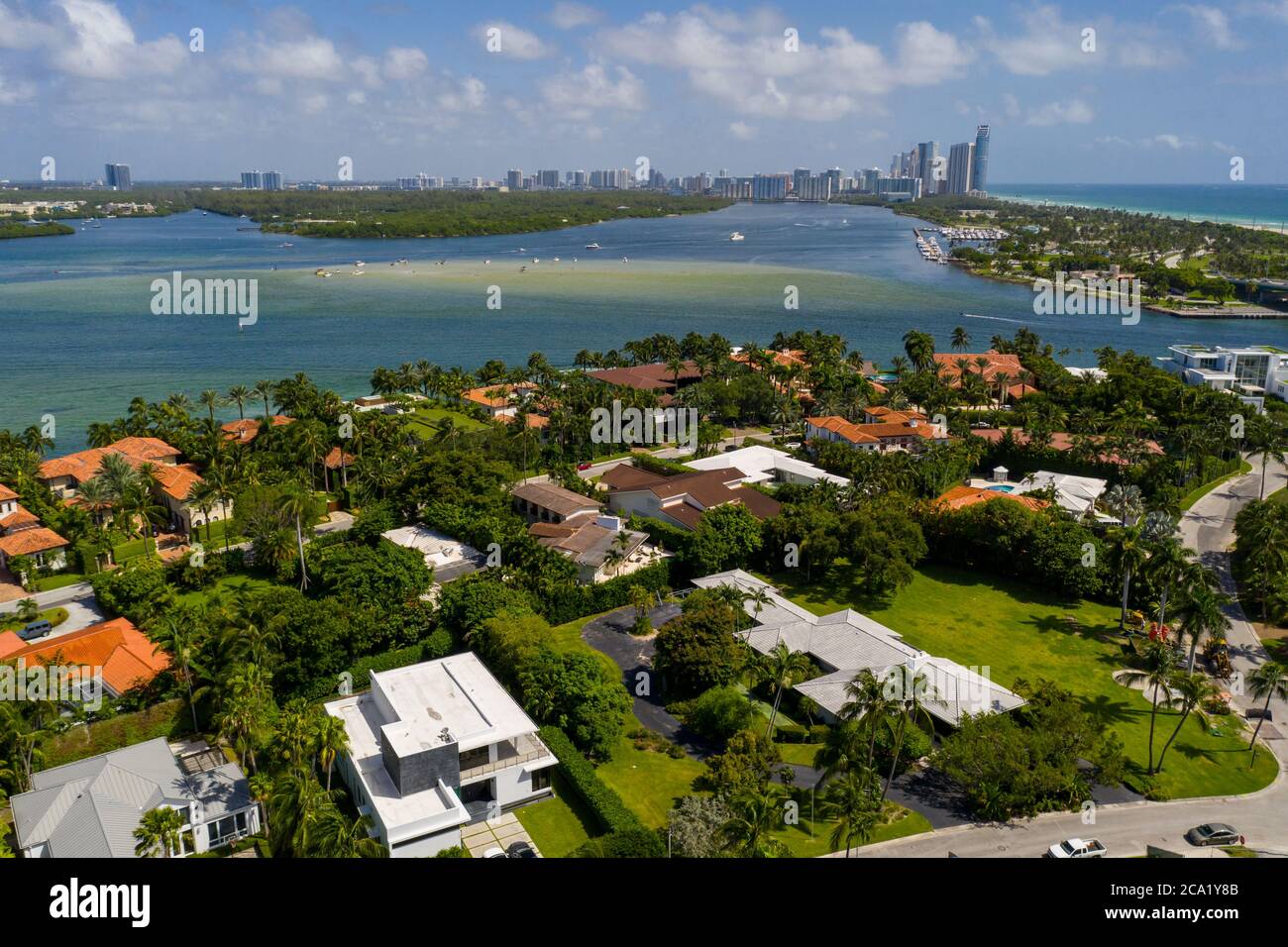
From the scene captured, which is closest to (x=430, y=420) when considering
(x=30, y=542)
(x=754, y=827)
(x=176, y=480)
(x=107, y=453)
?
(x=176, y=480)

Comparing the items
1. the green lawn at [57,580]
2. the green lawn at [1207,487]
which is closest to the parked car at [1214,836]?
the green lawn at [1207,487]

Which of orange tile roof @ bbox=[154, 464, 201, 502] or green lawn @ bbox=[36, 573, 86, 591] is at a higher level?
orange tile roof @ bbox=[154, 464, 201, 502]

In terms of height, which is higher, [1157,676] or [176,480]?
[176,480]

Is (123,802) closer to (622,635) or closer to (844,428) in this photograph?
(622,635)

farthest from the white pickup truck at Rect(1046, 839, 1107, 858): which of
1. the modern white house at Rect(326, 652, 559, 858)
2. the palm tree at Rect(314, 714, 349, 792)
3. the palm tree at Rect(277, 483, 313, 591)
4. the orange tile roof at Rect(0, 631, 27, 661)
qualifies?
the orange tile roof at Rect(0, 631, 27, 661)

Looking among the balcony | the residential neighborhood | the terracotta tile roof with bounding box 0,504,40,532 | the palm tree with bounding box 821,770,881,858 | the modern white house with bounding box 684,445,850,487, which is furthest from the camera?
the modern white house with bounding box 684,445,850,487

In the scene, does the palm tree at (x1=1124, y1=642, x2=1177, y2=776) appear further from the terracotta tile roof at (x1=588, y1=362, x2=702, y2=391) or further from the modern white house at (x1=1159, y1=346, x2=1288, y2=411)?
the modern white house at (x1=1159, y1=346, x2=1288, y2=411)
